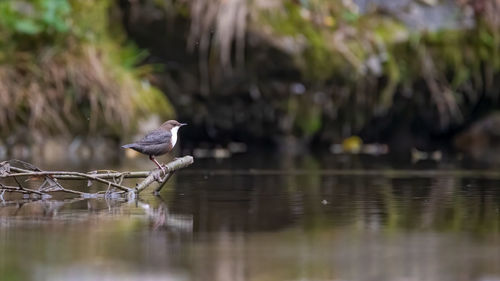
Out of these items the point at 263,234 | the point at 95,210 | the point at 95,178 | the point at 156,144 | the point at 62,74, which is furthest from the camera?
the point at 62,74

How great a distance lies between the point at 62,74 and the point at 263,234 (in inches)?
310

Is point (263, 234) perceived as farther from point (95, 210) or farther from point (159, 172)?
point (159, 172)

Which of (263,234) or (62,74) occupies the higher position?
(62,74)

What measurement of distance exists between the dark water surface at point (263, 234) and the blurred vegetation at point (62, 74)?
494cm

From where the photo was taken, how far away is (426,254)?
331 centimetres

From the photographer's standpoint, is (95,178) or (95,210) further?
(95,178)

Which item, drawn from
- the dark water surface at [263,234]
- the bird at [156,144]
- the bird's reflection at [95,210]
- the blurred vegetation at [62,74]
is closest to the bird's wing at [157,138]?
the bird at [156,144]

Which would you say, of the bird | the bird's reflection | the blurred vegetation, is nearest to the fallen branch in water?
the bird's reflection

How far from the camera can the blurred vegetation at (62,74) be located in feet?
36.9

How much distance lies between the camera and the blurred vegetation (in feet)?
36.9

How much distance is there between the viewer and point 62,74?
11.3m

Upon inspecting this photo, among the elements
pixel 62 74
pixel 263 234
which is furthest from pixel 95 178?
pixel 62 74

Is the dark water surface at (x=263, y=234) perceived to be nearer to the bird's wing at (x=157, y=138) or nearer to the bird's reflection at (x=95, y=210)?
the bird's reflection at (x=95, y=210)

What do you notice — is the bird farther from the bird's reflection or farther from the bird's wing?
the bird's reflection
